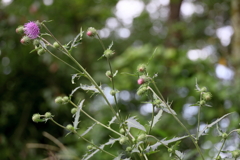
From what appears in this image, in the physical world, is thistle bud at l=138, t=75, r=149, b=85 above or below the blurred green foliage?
above

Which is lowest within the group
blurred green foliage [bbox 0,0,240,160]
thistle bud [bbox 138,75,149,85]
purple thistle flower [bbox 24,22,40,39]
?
blurred green foliage [bbox 0,0,240,160]

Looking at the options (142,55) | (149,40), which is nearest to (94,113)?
(142,55)

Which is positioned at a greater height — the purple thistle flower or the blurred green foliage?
the purple thistle flower

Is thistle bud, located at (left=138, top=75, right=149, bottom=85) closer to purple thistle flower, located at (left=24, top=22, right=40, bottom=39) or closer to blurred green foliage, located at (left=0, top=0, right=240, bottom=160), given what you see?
purple thistle flower, located at (left=24, top=22, right=40, bottom=39)

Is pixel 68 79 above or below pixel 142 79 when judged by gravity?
below

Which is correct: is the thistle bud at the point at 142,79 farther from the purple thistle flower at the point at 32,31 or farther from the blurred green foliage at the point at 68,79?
the blurred green foliage at the point at 68,79

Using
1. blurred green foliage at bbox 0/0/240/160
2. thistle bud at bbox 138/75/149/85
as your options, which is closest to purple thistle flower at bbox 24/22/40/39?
thistle bud at bbox 138/75/149/85

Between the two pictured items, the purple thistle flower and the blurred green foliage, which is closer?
the purple thistle flower

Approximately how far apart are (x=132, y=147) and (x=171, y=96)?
1592 millimetres

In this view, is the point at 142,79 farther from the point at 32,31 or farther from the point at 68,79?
the point at 68,79

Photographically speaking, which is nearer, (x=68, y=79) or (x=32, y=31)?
(x=32, y=31)

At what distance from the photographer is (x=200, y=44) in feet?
15.2

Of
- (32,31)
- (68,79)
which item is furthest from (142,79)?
(68,79)

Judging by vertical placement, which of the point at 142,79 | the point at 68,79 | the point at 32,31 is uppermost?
the point at 32,31
